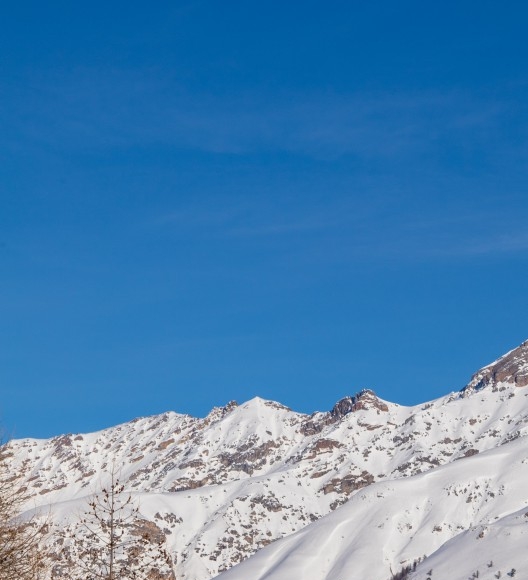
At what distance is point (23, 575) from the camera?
2373 centimetres

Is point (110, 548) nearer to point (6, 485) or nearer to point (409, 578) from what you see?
point (6, 485)

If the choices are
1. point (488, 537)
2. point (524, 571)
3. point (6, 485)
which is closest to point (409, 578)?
point (488, 537)

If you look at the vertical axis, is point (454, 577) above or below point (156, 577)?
above

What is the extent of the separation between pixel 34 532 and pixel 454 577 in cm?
11021

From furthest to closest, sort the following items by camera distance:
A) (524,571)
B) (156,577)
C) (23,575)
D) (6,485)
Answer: (524,571)
(6,485)
(23,575)
(156,577)

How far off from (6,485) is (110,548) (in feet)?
11.9

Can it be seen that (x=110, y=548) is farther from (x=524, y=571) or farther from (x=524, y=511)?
(x=524, y=511)

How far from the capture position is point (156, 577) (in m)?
22.2

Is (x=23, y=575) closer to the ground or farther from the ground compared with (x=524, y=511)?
closer to the ground

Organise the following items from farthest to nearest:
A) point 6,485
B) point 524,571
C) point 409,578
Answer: point 409,578
point 524,571
point 6,485

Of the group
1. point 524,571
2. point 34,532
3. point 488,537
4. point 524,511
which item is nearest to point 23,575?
point 34,532

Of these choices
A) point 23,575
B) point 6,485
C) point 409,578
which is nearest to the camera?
point 23,575

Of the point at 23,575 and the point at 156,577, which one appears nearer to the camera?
the point at 156,577

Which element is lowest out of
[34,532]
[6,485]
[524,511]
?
[34,532]
